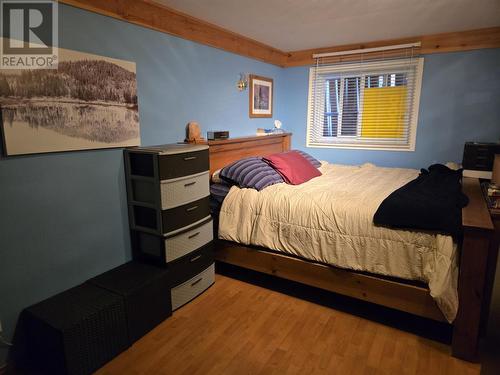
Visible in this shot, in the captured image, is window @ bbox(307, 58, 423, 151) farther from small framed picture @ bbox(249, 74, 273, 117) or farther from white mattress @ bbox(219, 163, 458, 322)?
white mattress @ bbox(219, 163, 458, 322)

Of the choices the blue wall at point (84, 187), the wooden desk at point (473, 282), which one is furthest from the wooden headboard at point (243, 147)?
the wooden desk at point (473, 282)

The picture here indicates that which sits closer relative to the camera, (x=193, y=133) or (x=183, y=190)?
(x=183, y=190)

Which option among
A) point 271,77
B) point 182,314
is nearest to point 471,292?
point 182,314

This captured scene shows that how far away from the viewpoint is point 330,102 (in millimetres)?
4188

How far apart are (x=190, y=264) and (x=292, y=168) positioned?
131 centimetres

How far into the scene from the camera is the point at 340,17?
2779mm

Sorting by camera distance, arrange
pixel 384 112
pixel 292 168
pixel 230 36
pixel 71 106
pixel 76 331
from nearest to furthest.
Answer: pixel 76 331, pixel 71 106, pixel 292 168, pixel 230 36, pixel 384 112

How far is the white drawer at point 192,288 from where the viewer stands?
89.8 inches

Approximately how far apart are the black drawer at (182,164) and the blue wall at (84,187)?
15.2 inches

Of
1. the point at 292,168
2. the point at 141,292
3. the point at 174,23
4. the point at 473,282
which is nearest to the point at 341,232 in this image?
the point at 473,282

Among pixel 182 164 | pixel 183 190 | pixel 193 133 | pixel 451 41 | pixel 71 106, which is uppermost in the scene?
pixel 451 41

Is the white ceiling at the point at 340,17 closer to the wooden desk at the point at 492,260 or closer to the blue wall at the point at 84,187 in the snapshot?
the blue wall at the point at 84,187

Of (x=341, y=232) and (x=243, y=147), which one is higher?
(x=243, y=147)

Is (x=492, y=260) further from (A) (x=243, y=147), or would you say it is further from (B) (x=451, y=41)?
(B) (x=451, y=41)
